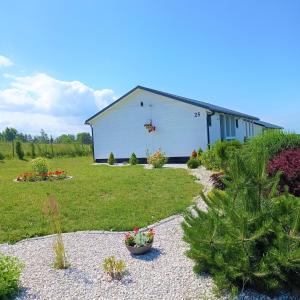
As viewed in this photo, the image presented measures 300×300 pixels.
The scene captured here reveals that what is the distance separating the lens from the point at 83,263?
439 centimetres

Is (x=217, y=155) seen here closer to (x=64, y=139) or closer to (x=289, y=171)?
(x=289, y=171)

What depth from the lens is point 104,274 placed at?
407cm

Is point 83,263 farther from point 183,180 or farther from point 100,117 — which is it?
point 100,117

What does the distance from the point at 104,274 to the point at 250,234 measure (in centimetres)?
184

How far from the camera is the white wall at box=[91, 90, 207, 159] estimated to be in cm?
1897

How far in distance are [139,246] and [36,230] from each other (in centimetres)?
213

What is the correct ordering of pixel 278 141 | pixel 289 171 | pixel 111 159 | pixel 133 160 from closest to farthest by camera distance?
1. pixel 289 171
2. pixel 278 141
3. pixel 133 160
4. pixel 111 159

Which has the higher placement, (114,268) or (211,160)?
(211,160)

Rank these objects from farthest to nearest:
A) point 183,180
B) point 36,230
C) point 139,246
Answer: point 183,180 → point 36,230 → point 139,246

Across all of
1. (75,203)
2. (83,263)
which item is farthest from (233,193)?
(75,203)

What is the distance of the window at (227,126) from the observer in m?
21.7

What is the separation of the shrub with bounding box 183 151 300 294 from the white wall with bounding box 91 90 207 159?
1495cm

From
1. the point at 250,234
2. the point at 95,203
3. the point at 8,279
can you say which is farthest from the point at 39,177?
the point at 250,234

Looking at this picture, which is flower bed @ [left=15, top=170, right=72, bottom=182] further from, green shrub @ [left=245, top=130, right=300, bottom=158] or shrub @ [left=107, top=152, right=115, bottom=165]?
shrub @ [left=107, top=152, right=115, bottom=165]
